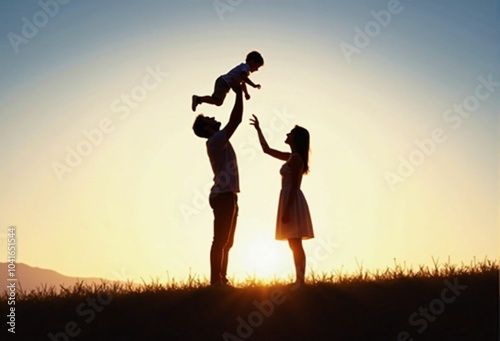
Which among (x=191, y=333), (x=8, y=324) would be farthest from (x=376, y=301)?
(x=8, y=324)

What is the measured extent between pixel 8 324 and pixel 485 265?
8.99 meters

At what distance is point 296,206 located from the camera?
43.7ft

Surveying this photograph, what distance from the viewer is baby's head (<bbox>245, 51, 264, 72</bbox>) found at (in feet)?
43.7

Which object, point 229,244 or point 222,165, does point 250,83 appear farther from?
point 229,244

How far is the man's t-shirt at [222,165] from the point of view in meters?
12.1

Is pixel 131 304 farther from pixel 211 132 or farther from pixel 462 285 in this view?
pixel 462 285

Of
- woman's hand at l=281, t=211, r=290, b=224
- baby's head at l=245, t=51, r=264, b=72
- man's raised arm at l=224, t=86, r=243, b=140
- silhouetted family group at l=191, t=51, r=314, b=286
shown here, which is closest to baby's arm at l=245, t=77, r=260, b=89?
silhouetted family group at l=191, t=51, r=314, b=286

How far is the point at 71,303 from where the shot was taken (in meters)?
12.0

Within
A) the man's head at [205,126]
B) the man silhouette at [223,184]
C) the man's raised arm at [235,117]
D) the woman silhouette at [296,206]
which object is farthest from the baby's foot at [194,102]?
the woman silhouette at [296,206]

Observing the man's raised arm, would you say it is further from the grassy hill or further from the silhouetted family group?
the grassy hill

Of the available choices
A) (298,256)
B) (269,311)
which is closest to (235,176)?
(298,256)

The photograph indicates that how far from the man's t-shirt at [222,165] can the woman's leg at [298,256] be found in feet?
5.76

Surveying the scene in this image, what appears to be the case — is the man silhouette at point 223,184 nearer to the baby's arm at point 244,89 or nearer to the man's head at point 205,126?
the man's head at point 205,126

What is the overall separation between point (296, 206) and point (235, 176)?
1.72 metres
